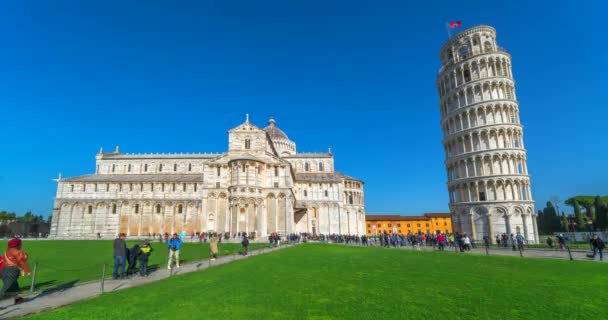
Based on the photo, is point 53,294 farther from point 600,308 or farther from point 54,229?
point 54,229

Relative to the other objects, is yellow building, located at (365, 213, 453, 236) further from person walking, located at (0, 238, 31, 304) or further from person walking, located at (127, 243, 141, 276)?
person walking, located at (0, 238, 31, 304)

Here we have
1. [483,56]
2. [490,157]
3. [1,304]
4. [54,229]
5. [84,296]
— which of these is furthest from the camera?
[54,229]

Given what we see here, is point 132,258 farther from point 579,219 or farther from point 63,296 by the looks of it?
point 579,219

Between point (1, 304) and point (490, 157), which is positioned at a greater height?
point (490, 157)

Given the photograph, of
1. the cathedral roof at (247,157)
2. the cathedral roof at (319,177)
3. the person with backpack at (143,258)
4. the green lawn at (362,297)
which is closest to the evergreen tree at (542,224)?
the cathedral roof at (319,177)

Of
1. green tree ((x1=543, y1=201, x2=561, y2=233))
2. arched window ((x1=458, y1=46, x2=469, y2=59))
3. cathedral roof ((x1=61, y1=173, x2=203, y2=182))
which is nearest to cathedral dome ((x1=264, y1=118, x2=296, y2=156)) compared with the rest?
cathedral roof ((x1=61, y1=173, x2=203, y2=182))

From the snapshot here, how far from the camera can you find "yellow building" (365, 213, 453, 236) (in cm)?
8256

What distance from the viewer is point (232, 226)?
38094 mm

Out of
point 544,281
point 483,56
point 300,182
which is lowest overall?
point 544,281

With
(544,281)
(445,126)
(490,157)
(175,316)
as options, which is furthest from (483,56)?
(175,316)

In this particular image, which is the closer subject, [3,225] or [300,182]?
[300,182]

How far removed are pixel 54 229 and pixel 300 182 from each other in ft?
138

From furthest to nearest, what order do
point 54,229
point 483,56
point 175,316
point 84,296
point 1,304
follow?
1. point 54,229
2. point 483,56
3. point 84,296
4. point 1,304
5. point 175,316

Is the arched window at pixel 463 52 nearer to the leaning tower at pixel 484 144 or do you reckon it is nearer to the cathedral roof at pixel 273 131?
the leaning tower at pixel 484 144
